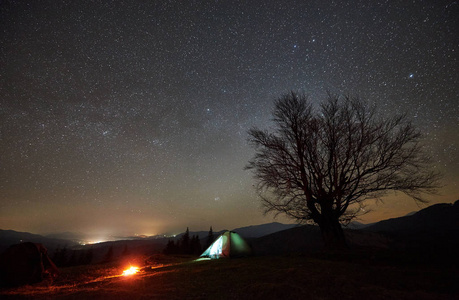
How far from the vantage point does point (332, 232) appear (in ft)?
36.8

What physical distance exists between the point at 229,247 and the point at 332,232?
7.05 meters

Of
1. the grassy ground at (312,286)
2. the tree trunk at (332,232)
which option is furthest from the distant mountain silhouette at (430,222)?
the grassy ground at (312,286)

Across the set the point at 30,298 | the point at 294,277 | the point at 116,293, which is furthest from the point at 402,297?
the point at 30,298

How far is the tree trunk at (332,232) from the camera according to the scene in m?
10.9

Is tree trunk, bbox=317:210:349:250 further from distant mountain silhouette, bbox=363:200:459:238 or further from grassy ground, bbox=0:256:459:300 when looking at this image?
distant mountain silhouette, bbox=363:200:459:238

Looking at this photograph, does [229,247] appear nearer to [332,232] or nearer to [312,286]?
[332,232]

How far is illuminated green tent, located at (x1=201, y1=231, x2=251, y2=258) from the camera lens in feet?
45.6

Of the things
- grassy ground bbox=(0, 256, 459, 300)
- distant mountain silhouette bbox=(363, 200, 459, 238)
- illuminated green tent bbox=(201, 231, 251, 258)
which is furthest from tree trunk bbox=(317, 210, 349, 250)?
distant mountain silhouette bbox=(363, 200, 459, 238)

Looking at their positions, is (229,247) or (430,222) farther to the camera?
(430,222)

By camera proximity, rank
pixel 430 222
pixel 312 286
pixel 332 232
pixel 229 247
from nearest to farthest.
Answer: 1. pixel 312 286
2. pixel 332 232
3. pixel 229 247
4. pixel 430 222

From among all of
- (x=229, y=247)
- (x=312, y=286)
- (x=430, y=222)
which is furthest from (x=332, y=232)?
(x=430, y=222)

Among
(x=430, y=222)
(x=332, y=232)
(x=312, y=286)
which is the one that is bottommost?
(x=430, y=222)

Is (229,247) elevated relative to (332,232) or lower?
Answer: lower

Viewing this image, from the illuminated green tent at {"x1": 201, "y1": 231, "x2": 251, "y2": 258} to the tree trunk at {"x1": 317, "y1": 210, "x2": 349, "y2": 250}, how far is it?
5.99 m
